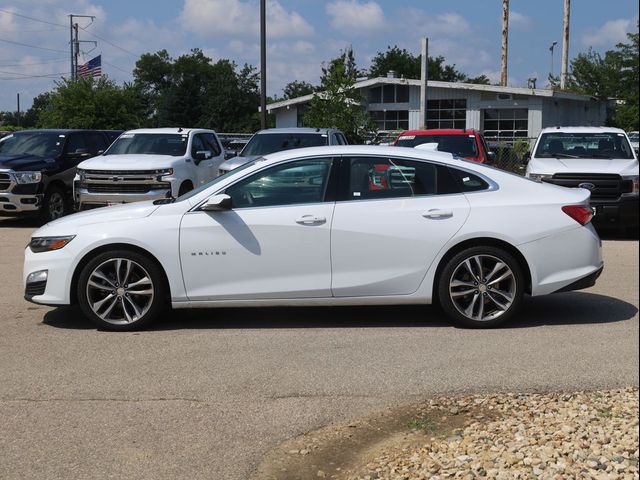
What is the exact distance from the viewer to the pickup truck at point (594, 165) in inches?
534

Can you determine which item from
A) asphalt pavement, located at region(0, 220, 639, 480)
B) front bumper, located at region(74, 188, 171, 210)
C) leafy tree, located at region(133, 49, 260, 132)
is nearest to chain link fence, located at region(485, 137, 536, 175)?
front bumper, located at region(74, 188, 171, 210)

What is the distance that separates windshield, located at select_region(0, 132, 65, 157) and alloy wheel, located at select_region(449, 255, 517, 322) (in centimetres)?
1223

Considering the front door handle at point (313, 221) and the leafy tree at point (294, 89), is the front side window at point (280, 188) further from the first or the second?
the leafy tree at point (294, 89)

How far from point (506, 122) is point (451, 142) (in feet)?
96.9

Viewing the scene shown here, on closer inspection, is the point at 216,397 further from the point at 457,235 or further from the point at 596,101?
the point at 596,101

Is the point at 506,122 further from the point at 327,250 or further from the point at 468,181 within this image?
the point at 327,250

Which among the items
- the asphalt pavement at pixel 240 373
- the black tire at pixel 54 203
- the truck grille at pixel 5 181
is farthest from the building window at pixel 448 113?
the asphalt pavement at pixel 240 373

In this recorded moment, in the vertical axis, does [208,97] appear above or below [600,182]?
above

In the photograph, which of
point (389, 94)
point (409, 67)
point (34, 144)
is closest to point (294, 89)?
point (409, 67)

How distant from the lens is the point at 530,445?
4207 mm

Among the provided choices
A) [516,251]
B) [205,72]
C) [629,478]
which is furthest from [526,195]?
[205,72]

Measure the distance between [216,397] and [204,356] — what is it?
104 cm

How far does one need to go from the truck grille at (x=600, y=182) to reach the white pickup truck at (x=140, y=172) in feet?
22.4

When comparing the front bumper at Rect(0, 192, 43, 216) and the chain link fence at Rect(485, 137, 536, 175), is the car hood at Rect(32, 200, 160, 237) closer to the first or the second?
the front bumper at Rect(0, 192, 43, 216)
